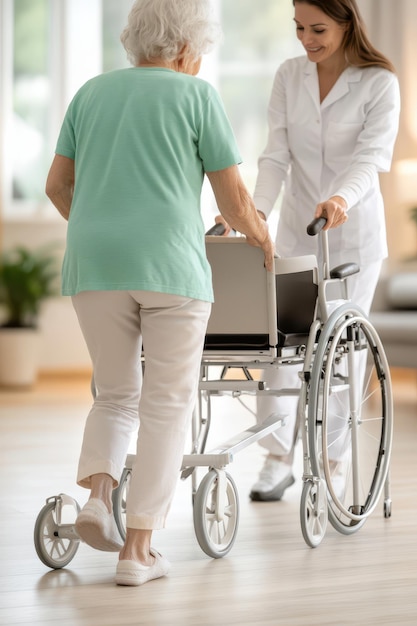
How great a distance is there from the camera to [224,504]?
7.56 ft

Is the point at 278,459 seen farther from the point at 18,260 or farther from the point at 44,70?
the point at 44,70

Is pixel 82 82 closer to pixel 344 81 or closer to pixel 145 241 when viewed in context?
pixel 344 81

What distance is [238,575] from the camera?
2.18 meters

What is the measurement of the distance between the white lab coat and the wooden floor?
2.38ft

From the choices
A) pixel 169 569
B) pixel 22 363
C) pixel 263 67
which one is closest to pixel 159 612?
pixel 169 569

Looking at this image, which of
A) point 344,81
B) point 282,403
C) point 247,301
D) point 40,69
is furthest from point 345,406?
point 40,69

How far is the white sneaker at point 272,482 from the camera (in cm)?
297

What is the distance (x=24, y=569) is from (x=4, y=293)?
3.86 m

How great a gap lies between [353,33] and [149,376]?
1.20 metres

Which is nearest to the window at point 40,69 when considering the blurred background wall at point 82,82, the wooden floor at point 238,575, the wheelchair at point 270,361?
the blurred background wall at point 82,82

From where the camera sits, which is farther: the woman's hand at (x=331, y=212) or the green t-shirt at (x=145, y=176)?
the woman's hand at (x=331, y=212)

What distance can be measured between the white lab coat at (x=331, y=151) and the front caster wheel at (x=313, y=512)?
71 centimetres

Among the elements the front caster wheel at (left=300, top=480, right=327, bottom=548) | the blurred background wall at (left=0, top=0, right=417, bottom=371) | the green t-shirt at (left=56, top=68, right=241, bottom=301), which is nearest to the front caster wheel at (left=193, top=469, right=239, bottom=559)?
the front caster wheel at (left=300, top=480, right=327, bottom=548)

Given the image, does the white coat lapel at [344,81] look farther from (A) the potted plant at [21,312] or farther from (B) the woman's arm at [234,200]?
(A) the potted plant at [21,312]
